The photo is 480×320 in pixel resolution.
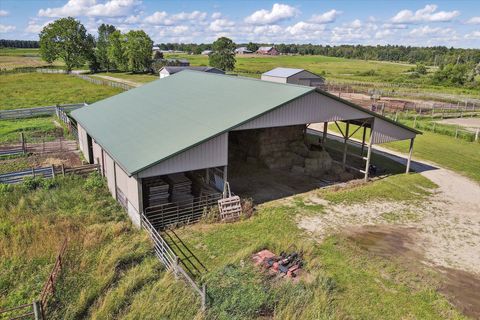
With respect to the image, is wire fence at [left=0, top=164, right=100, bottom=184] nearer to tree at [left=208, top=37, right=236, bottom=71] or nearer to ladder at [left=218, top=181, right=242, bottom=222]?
ladder at [left=218, top=181, right=242, bottom=222]

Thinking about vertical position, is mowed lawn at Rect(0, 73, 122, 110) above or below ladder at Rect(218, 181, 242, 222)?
above

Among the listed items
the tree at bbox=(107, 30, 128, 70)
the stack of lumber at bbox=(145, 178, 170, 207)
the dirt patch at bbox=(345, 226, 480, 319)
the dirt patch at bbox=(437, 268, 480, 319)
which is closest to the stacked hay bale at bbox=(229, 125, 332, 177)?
the dirt patch at bbox=(345, 226, 480, 319)

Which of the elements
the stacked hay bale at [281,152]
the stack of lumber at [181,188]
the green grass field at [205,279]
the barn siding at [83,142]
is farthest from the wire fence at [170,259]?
the barn siding at [83,142]

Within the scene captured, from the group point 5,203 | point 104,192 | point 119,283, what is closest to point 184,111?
point 104,192

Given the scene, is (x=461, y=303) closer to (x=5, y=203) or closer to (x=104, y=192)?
(x=104, y=192)

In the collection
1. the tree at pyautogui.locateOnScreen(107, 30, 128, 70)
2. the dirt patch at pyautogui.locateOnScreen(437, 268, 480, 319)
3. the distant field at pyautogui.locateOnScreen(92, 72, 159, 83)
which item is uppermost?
the tree at pyautogui.locateOnScreen(107, 30, 128, 70)

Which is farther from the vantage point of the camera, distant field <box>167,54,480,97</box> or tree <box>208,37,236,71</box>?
tree <box>208,37,236,71</box>

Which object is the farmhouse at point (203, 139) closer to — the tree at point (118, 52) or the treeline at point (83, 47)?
the treeline at point (83, 47)

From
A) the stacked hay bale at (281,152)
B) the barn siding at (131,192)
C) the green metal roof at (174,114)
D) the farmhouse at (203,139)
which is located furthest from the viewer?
the stacked hay bale at (281,152)

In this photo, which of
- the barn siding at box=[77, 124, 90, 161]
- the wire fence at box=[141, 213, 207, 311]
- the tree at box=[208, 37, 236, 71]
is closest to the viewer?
the wire fence at box=[141, 213, 207, 311]
